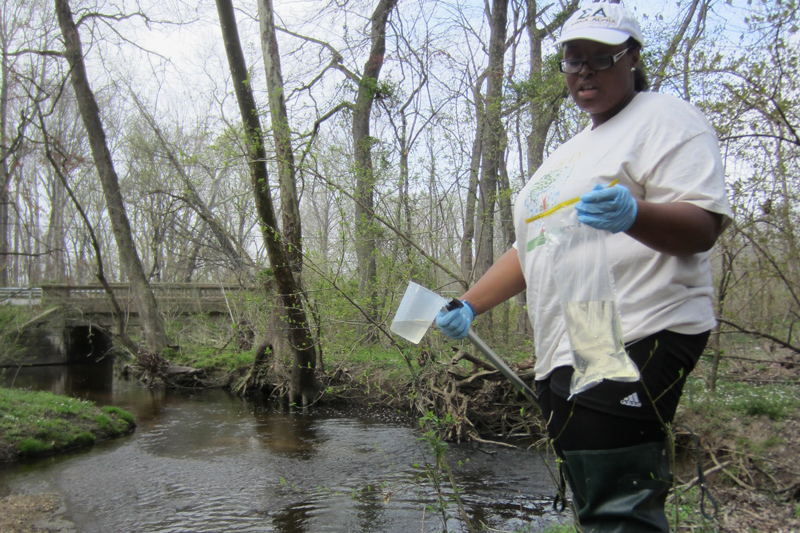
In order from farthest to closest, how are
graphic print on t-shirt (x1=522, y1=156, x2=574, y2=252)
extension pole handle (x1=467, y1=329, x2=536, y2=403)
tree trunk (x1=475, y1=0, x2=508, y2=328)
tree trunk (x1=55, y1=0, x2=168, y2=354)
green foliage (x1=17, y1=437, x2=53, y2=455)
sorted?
1. tree trunk (x1=55, y1=0, x2=168, y2=354)
2. tree trunk (x1=475, y1=0, x2=508, y2=328)
3. green foliage (x1=17, y1=437, x2=53, y2=455)
4. extension pole handle (x1=467, y1=329, x2=536, y2=403)
5. graphic print on t-shirt (x1=522, y1=156, x2=574, y2=252)

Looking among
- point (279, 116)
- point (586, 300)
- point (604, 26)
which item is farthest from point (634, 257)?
point (279, 116)

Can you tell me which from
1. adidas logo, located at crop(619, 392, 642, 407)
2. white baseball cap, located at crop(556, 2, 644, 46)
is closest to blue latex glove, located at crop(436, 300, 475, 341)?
adidas logo, located at crop(619, 392, 642, 407)

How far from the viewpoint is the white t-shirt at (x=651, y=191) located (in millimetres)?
1439

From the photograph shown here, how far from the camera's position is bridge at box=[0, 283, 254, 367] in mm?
18156

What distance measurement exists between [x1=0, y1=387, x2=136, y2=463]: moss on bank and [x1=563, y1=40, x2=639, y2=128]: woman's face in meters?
8.27

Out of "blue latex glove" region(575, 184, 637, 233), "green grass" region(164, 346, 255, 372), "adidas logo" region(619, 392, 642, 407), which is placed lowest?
"green grass" region(164, 346, 255, 372)

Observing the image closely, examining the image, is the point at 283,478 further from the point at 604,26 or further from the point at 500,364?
the point at 604,26

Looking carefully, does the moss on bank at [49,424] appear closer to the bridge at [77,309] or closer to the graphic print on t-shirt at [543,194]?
the bridge at [77,309]

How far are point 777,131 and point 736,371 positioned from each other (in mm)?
2894

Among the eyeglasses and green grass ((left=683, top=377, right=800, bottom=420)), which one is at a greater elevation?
the eyeglasses

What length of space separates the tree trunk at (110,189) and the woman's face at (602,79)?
15.1m

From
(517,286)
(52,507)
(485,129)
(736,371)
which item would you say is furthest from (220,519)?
(485,129)

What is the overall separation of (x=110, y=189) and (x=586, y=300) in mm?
15904

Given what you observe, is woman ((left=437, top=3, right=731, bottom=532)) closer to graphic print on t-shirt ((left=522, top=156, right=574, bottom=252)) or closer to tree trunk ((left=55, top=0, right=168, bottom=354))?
graphic print on t-shirt ((left=522, top=156, right=574, bottom=252))
